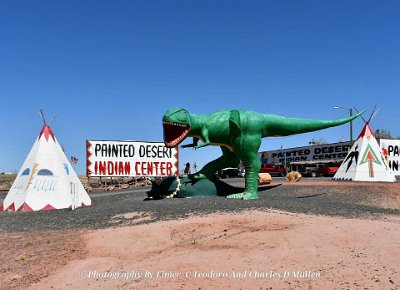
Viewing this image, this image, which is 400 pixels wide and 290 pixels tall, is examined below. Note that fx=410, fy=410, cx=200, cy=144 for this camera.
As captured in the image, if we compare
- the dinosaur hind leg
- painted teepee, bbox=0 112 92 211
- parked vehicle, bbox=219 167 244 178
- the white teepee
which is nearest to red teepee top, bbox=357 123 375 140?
the white teepee

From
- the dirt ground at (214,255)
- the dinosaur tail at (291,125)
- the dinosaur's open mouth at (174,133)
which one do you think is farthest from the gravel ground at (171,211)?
the dinosaur tail at (291,125)

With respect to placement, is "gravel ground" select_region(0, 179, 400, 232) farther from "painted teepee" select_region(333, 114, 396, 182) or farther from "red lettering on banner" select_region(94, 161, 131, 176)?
"red lettering on banner" select_region(94, 161, 131, 176)

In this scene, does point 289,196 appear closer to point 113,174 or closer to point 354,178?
point 354,178

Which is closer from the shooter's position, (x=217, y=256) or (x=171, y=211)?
(x=217, y=256)

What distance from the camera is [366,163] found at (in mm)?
19578

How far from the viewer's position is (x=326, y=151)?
4331cm

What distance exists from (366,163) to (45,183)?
47.1ft

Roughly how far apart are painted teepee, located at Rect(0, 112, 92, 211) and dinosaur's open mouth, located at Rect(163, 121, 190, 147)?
429 cm

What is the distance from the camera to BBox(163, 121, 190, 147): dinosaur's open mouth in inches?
488

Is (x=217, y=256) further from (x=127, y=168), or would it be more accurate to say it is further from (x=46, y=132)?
(x=127, y=168)

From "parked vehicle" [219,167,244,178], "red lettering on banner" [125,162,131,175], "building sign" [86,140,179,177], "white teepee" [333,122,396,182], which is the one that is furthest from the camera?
"parked vehicle" [219,167,244,178]

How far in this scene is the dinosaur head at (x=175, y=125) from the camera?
40.1 ft

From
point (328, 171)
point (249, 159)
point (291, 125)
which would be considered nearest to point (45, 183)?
point (249, 159)

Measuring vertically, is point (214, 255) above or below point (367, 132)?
below
